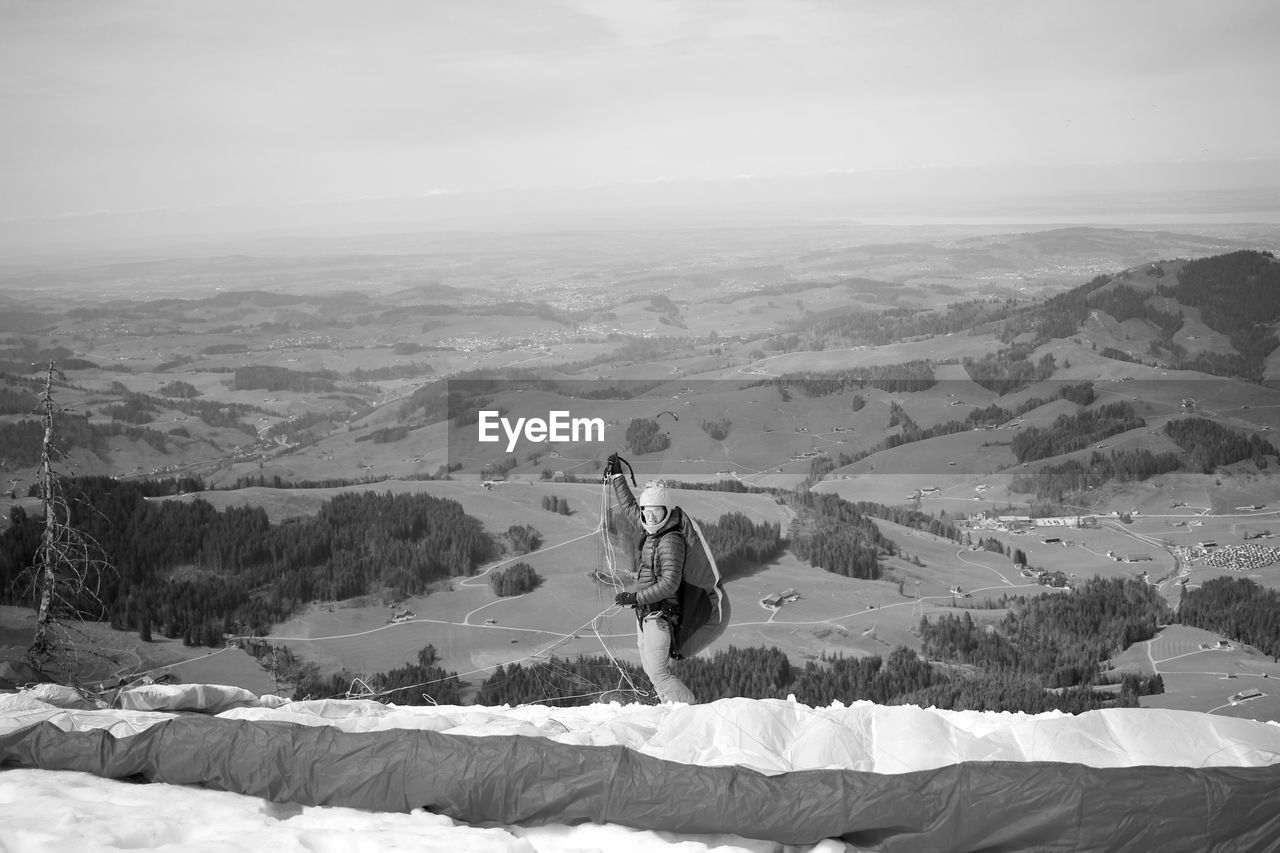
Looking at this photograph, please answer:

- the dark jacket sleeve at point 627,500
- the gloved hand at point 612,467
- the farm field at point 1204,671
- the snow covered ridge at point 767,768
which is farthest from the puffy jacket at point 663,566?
the farm field at point 1204,671

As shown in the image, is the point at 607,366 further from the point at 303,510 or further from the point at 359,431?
the point at 303,510

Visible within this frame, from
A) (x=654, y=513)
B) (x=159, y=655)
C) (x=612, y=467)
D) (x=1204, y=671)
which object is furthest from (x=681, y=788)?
(x=1204, y=671)

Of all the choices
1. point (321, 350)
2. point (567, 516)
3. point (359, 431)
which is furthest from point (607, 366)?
point (567, 516)

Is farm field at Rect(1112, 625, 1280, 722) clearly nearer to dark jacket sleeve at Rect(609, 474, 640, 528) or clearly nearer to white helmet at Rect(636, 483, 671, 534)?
dark jacket sleeve at Rect(609, 474, 640, 528)

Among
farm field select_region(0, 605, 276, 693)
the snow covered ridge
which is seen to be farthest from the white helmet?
farm field select_region(0, 605, 276, 693)

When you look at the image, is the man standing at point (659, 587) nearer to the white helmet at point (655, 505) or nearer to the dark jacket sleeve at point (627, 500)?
the white helmet at point (655, 505)

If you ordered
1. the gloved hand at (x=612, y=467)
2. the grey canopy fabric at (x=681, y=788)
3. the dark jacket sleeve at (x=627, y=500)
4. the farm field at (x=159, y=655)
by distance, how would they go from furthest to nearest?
1. the farm field at (x=159, y=655)
2. the gloved hand at (x=612, y=467)
3. the dark jacket sleeve at (x=627, y=500)
4. the grey canopy fabric at (x=681, y=788)
